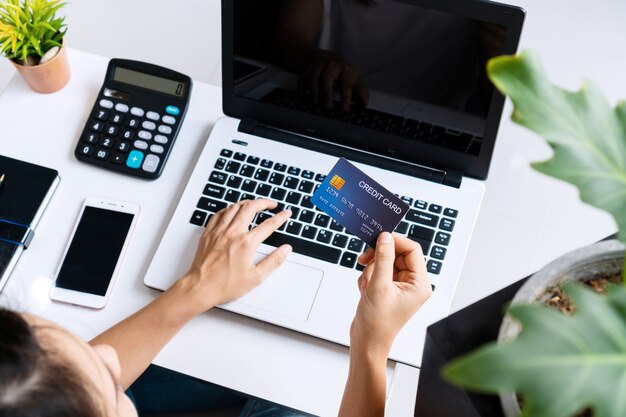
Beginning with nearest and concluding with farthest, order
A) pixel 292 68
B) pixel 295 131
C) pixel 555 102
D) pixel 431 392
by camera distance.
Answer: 1. pixel 555 102
2. pixel 431 392
3. pixel 292 68
4. pixel 295 131

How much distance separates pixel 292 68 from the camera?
101cm

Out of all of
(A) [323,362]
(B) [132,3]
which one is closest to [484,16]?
(A) [323,362]

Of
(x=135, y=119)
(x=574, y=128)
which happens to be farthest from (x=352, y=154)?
(x=574, y=128)

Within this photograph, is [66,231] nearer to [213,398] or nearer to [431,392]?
[213,398]

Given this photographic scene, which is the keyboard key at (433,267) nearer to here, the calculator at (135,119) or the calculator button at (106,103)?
the calculator at (135,119)

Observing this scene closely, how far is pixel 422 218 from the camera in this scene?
1.03 meters

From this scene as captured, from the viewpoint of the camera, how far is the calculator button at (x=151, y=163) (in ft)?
3.62

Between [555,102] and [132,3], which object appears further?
[132,3]

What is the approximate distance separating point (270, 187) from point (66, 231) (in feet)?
1.06

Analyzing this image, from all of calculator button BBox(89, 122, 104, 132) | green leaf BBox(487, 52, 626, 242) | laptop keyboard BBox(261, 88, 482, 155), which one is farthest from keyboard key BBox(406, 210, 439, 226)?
green leaf BBox(487, 52, 626, 242)

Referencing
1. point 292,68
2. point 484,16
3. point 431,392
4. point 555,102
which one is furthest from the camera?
point 292,68

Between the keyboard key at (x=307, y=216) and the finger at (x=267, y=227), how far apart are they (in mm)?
27

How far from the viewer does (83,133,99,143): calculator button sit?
1.12m

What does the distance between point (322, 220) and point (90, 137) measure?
404 mm
